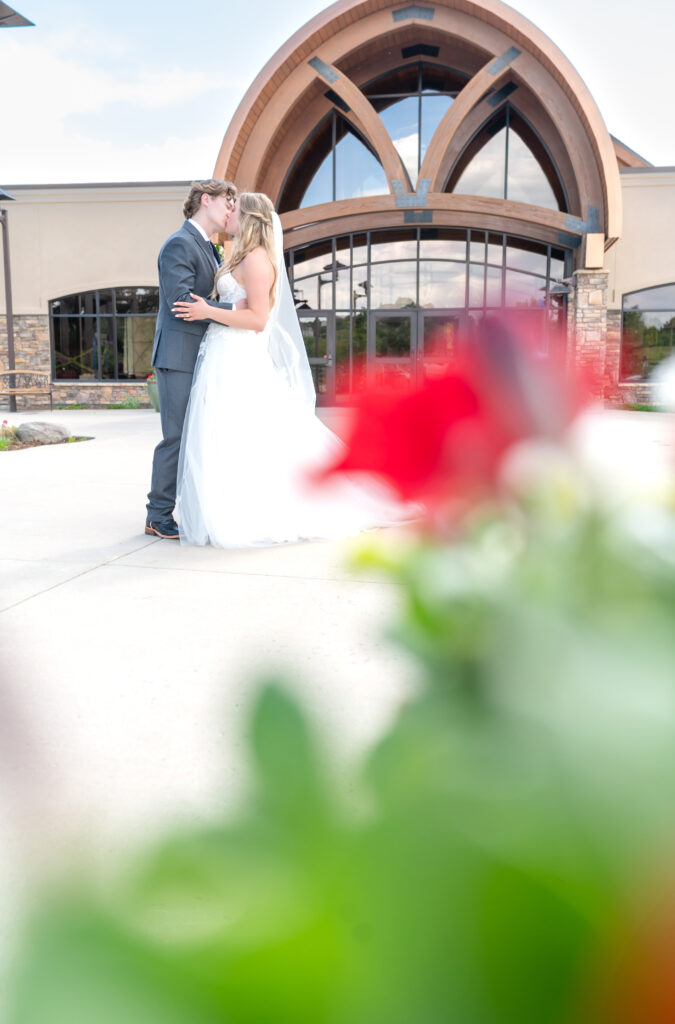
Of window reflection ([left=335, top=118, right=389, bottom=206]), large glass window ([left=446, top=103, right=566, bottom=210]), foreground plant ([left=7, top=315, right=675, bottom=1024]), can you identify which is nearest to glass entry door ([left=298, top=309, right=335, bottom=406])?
window reflection ([left=335, top=118, right=389, bottom=206])

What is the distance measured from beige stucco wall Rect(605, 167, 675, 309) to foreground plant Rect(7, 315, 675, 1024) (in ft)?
65.0

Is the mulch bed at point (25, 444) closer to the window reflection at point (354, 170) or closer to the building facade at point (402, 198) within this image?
the building facade at point (402, 198)

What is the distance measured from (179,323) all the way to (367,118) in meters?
14.4

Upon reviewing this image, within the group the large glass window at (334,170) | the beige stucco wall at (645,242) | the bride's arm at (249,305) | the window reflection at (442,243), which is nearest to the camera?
the bride's arm at (249,305)

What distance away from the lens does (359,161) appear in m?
18.6

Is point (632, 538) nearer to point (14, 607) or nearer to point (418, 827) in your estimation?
point (418, 827)

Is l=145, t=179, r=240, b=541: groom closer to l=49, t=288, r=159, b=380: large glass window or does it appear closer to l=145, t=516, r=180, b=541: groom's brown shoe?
l=145, t=516, r=180, b=541: groom's brown shoe

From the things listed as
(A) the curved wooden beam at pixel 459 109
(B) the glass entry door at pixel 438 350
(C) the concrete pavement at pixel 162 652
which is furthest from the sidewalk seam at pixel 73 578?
(A) the curved wooden beam at pixel 459 109

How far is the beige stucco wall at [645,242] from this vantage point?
18.5 m

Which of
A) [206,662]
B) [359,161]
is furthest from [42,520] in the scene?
[359,161]

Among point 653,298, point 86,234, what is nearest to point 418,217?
point 653,298

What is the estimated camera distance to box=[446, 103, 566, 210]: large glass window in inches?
715

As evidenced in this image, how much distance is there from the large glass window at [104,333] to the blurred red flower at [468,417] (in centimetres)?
2182

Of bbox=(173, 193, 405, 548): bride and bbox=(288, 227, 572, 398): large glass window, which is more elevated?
bbox=(288, 227, 572, 398): large glass window
